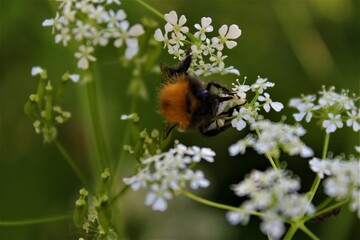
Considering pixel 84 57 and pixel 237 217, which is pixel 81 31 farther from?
pixel 237 217

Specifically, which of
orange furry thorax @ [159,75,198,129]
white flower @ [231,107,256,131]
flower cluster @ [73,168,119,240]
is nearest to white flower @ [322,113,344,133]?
white flower @ [231,107,256,131]

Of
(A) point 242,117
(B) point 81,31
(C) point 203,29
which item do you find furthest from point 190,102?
(B) point 81,31

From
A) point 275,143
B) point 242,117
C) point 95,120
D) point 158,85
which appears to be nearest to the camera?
point 275,143

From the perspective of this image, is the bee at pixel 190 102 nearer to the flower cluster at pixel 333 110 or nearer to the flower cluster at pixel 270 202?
the flower cluster at pixel 333 110

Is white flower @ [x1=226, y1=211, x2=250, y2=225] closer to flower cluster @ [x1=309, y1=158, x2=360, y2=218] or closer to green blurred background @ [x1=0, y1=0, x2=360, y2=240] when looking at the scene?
flower cluster @ [x1=309, y1=158, x2=360, y2=218]

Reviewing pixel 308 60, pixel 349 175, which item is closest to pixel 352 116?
pixel 349 175

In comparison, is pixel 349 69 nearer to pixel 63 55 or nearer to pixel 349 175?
pixel 63 55
